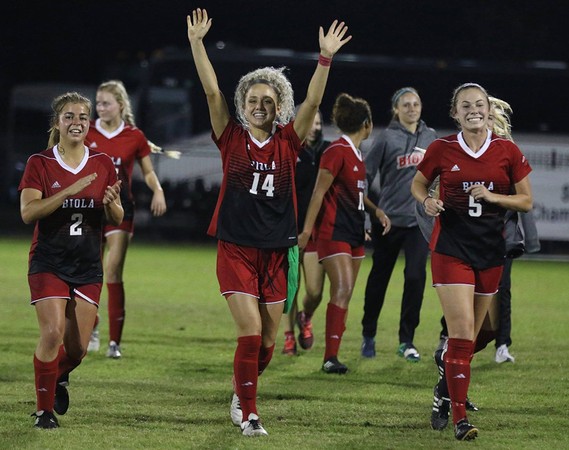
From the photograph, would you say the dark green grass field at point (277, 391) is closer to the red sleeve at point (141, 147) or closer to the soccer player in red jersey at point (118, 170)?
the soccer player in red jersey at point (118, 170)

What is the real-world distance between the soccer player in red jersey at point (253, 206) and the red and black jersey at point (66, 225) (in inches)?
28.8

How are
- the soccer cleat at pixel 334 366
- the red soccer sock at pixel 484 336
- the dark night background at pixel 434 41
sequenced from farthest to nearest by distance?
the dark night background at pixel 434 41 < the soccer cleat at pixel 334 366 < the red soccer sock at pixel 484 336

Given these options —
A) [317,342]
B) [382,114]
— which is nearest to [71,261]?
[317,342]

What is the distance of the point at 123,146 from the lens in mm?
10906

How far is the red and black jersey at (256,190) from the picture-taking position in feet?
23.7

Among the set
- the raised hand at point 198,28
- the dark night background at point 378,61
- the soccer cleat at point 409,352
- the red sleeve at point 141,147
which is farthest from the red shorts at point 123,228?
the dark night background at point 378,61

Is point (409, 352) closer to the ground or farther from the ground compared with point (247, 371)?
closer to the ground

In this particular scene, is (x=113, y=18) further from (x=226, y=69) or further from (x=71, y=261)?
(x=71, y=261)

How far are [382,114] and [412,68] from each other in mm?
1357

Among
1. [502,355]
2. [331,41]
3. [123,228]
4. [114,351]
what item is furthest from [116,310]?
[331,41]

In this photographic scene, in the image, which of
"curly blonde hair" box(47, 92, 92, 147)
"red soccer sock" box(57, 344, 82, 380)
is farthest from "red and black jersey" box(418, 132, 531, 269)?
"red soccer sock" box(57, 344, 82, 380)

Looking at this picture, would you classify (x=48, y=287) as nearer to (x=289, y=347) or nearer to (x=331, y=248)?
(x=331, y=248)

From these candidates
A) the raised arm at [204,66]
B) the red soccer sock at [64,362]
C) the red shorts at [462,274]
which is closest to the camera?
the raised arm at [204,66]

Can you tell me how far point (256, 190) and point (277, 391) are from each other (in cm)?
208
